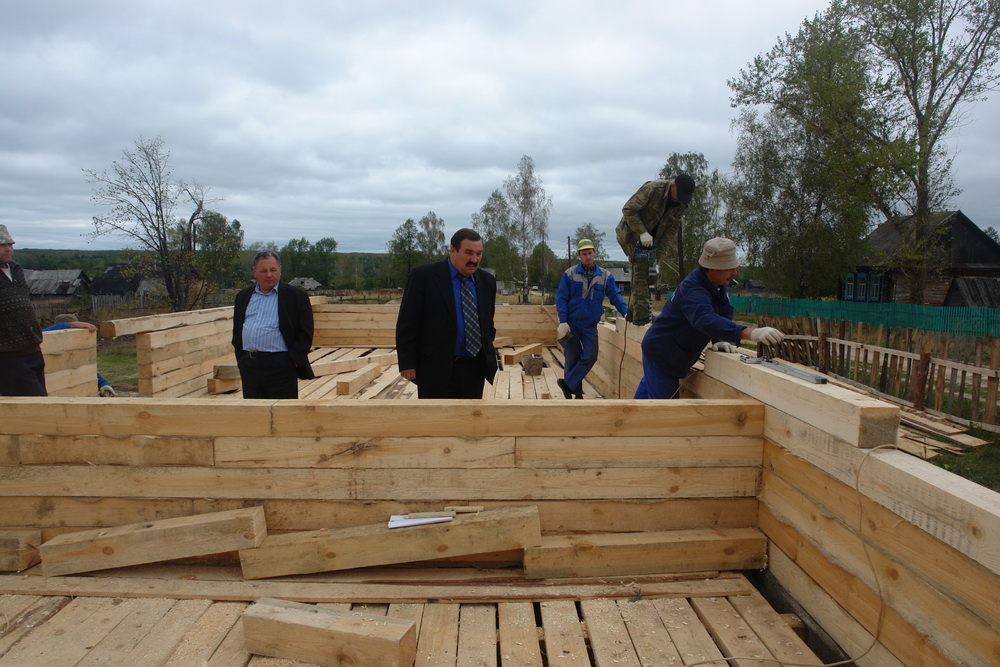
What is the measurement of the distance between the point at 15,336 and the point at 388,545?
274 cm

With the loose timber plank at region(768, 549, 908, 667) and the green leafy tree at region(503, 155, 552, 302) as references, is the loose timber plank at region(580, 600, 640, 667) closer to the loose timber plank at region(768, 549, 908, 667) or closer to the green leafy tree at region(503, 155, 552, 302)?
the loose timber plank at region(768, 549, 908, 667)

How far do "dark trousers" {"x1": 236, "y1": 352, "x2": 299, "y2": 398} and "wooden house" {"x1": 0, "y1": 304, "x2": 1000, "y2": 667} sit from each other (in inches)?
43.7

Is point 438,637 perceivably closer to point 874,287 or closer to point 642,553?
point 642,553

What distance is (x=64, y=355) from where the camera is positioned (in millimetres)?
4867

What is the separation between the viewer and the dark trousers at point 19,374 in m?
3.48

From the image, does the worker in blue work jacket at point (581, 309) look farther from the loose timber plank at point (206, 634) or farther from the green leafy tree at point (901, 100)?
the green leafy tree at point (901, 100)

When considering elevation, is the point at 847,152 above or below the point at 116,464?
above

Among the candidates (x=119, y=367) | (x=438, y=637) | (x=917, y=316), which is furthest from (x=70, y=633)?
(x=917, y=316)

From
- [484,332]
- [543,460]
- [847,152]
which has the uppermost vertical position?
[847,152]

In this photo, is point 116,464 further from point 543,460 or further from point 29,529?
point 543,460

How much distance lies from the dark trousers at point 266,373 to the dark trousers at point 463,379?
3.00 ft

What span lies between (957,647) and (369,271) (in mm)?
83103

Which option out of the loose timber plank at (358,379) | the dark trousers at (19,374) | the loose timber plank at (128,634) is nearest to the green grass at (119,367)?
the loose timber plank at (358,379)

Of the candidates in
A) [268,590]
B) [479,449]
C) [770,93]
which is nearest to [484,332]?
[479,449]
